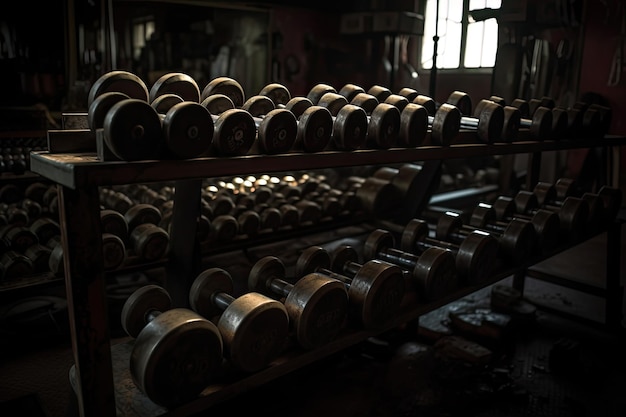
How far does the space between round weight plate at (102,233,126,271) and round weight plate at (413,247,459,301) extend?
1.23 meters

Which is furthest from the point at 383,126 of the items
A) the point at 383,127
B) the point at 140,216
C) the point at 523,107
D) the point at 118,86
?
the point at 140,216

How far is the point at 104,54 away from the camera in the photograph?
4129 millimetres

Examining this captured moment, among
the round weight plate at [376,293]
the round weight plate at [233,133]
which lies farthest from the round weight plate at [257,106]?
the round weight plate at [376,293]

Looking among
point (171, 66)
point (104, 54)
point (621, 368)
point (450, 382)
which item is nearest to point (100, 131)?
point (450, 382)

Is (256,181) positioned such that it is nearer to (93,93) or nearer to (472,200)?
(93,93)

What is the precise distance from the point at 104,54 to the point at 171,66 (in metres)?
1.10

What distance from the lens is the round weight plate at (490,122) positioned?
6.22ft

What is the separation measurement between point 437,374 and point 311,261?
0.86 m

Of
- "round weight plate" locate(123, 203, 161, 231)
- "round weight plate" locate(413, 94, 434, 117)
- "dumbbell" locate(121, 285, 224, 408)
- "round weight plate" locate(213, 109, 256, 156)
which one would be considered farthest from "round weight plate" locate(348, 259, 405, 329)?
"round weight plate" locate(123, 203, 161, 231)

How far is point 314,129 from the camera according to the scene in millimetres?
1364

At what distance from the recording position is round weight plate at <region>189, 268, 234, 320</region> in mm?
1604

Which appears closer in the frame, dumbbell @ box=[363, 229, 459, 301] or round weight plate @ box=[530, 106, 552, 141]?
dumbbell @ box=[363, 229, 459, 301]

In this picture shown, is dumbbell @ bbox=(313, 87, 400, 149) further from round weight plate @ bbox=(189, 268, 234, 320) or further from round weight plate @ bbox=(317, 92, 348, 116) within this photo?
round weight plate @ bbox=(189, 268, 234, 320)

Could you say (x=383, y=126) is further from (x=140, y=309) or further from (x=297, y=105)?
(x=140, y=309)
